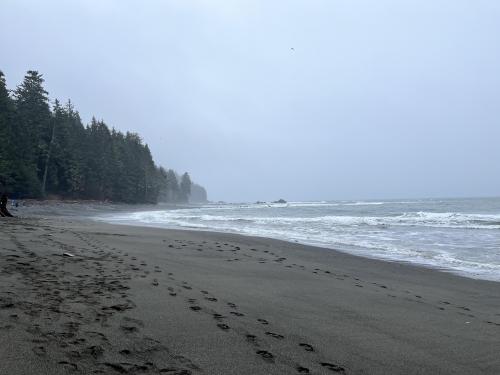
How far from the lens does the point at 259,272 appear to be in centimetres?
857

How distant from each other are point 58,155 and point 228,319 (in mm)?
55141

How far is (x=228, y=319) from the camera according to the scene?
473 cm

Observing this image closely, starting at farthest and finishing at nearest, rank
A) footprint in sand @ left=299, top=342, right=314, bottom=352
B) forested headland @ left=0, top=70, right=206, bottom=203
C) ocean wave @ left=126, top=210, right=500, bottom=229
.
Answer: forested headland @ left=0, top=70, right=206, bottom=203 < ocean wave @ left=126, top=210, right=500, bottom=229 < footprint in sand @ left=299, top=342, right=314, bottom=352

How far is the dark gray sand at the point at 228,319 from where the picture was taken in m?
3.42

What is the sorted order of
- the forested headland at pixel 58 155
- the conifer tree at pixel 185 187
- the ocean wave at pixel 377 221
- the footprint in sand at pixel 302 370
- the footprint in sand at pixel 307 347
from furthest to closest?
the conifer tree at pixel 185 187
the forested headland at pixel 58 155
the ocean wave at pixel 377 221
the footprint in sand at pixel 307 347
the footprint in sand at pixel 302 370

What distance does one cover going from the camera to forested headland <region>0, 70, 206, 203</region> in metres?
42.8

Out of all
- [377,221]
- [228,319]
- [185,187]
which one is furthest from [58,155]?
[185,187]

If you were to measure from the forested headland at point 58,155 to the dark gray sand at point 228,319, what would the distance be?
38632 millimetres

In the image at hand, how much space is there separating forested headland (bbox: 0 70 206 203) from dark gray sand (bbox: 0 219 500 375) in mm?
38632

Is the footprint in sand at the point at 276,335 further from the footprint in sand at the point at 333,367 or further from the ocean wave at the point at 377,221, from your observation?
the ocean wave at the point at 377,221

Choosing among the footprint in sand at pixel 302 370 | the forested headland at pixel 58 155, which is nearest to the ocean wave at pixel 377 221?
the forested headland at pixel 58 155

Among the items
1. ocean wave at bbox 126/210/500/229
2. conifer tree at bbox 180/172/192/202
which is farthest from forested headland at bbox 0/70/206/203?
conifer tree at bbox 180/172/192/202

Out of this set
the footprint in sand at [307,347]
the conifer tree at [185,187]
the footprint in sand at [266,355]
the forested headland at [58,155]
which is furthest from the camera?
the conifer tree at [185,187]

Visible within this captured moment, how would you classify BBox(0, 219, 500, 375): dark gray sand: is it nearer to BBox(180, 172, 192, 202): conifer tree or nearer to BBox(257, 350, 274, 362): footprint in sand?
BBox(257, 350, 274, 362): footprint in sand
